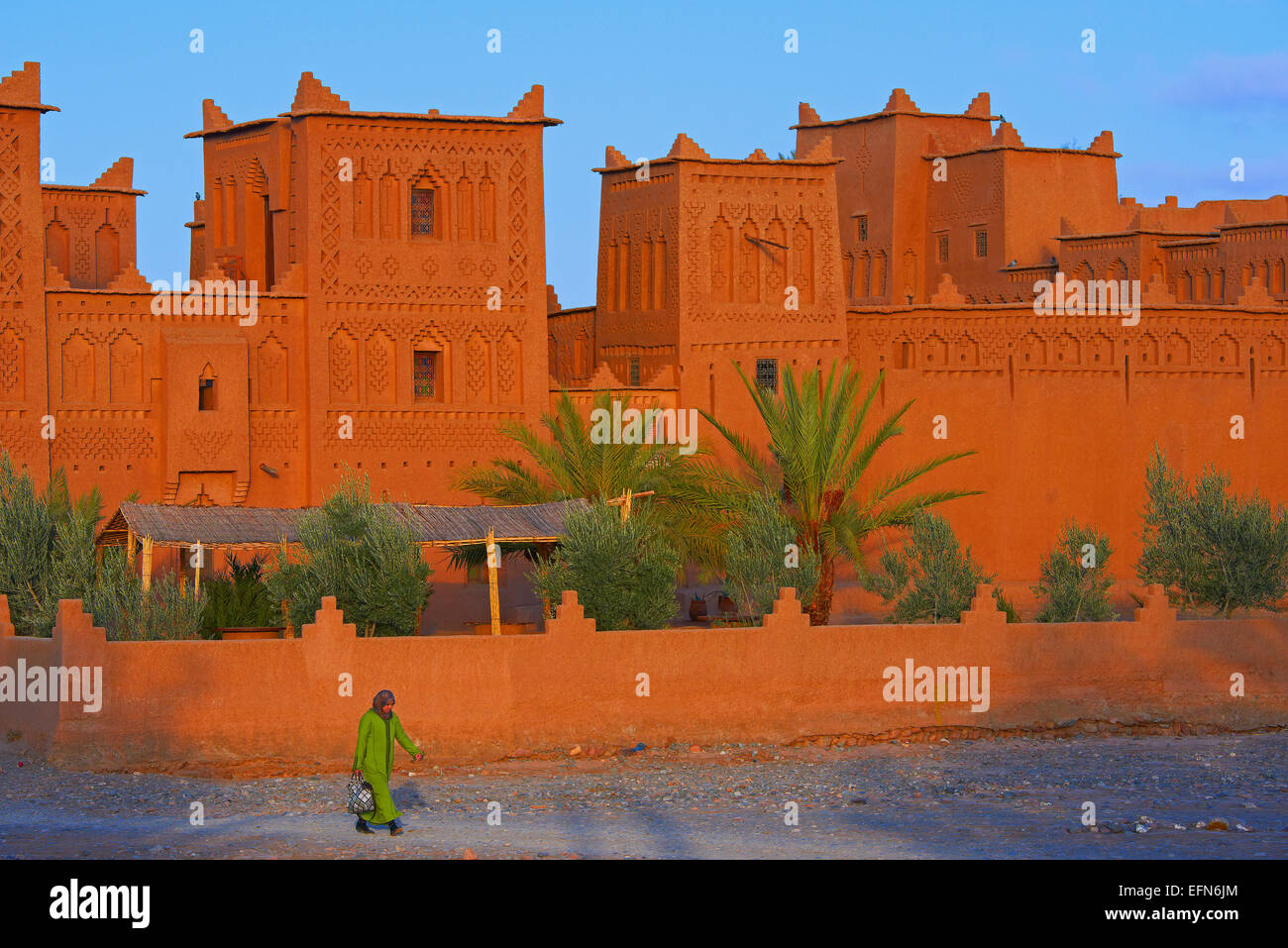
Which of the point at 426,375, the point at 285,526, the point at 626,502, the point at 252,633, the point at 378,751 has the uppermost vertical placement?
the point at 426,375

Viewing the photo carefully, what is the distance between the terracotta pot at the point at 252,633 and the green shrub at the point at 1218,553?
1198 cm

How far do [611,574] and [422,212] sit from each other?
9.20 m

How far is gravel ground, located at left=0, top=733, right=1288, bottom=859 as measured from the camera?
57.1 ft

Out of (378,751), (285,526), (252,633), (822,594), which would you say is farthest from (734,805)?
(285,526)

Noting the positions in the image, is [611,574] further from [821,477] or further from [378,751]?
[378,751]

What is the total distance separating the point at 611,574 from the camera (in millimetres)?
24250

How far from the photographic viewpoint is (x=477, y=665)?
2225 cm

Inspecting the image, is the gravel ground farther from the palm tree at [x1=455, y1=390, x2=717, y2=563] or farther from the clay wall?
the clay wall

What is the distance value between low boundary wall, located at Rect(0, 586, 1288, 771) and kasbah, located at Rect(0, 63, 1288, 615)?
7570mm

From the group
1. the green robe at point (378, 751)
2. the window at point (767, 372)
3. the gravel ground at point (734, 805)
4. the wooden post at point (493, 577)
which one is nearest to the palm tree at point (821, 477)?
the gravel ground at point (734, 805)

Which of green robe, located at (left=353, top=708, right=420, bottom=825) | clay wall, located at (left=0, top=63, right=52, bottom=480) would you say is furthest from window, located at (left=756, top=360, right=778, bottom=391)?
green robe, located at (left=353, top=708, right=420, bottom=825)

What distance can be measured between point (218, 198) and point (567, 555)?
37.1ft
